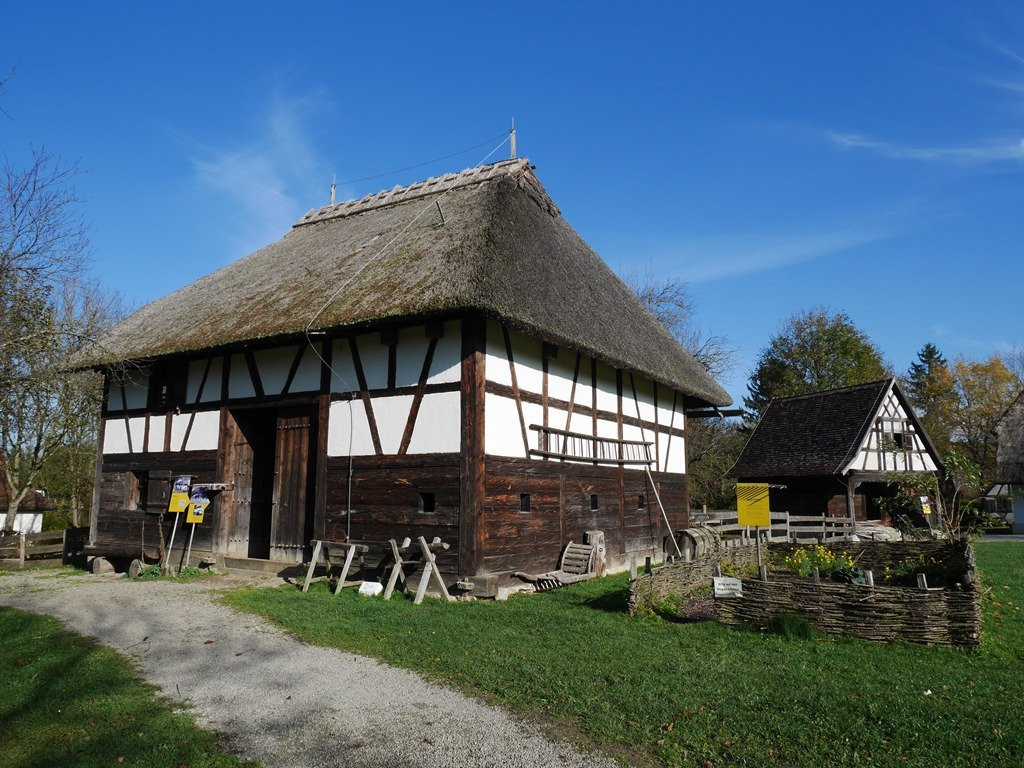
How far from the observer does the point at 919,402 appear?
5059 cm

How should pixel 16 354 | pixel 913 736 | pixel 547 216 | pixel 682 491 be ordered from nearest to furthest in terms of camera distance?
pixel 913 736 < pixel 16 354 < pixel 547 216 < pixel 682 491

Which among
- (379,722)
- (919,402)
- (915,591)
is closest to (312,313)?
(379,722)

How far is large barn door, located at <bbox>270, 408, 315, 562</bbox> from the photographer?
1351 centimetres

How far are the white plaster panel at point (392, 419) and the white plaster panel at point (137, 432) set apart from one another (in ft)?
22.3

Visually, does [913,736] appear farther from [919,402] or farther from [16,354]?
[919,402]

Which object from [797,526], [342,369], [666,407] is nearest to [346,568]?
[342,369]

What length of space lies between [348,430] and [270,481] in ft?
11.6

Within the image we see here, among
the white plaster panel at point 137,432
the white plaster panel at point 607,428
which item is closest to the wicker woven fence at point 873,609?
the white plaster panel at point 607,428

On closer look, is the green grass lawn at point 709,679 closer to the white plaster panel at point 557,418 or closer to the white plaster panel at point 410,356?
the white plaster panel at point 410,356

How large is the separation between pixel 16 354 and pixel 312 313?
449cm

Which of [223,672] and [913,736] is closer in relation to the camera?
[913,736]

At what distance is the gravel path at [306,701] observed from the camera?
15.9ft

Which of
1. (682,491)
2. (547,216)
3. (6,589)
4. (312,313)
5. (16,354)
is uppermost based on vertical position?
(547,216)

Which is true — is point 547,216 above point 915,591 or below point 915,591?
above
